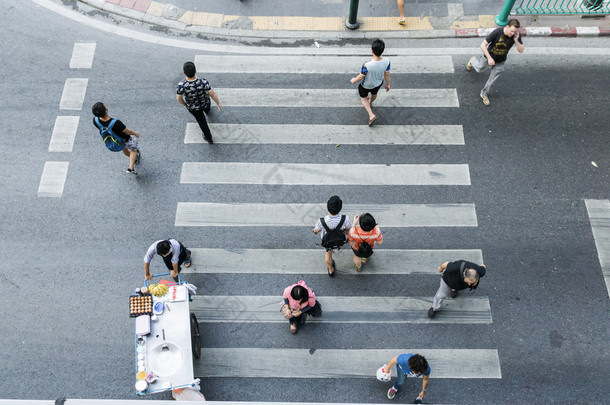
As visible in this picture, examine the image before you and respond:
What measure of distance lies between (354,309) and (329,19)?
6.27 metres

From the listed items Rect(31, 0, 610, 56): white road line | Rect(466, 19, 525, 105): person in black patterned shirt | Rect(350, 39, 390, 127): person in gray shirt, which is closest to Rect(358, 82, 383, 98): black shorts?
Rect(350, 39, 390, 127): person in gray shirt

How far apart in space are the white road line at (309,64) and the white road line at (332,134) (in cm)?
133

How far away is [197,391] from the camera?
20.7ft

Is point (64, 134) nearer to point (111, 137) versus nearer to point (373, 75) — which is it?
point (111, 137)

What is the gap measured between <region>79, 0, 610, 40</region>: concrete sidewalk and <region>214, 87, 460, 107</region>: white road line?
57.4 inches

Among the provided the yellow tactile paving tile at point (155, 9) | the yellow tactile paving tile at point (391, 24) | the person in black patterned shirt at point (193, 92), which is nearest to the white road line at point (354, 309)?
the person in black patterned shirt at point (193, 92)

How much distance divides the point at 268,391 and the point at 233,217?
288cm

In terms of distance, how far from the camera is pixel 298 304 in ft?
21.1

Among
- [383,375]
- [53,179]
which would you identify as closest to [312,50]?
[53,179]

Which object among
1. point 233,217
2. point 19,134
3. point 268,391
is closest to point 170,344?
point 268,391

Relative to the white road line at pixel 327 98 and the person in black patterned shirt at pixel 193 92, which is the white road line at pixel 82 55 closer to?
the white road line at pixel 327 98

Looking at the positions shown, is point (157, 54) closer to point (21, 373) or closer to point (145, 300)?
point (145, 300)

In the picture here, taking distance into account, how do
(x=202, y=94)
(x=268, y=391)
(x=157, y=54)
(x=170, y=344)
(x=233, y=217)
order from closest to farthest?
(x=170, y=344)
(x=268, y=391)
(x=202, y=94)
(x=233, y=217)
(x=157, y=54)

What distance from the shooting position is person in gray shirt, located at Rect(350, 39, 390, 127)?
7614 millimetres
